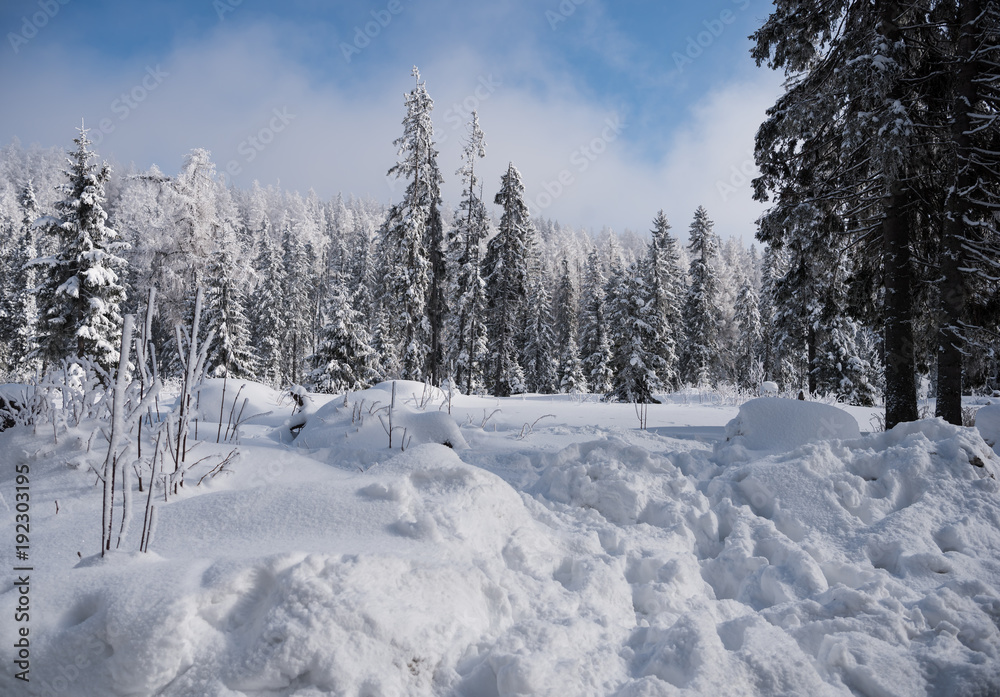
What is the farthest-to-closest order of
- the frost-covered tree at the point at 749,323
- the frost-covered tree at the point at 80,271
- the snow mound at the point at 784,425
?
1. the frost-covered tree at the point at 749,323
2. the frost-covered tree at the point at 80,271
3. the snow mound at the point at 784,425

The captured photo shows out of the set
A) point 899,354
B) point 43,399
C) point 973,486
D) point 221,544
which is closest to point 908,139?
point 899,354

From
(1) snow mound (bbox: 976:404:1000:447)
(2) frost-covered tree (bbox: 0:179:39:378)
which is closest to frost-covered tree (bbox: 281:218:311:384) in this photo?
(2) frost-covered tree (bbox: 0:179:39:378)

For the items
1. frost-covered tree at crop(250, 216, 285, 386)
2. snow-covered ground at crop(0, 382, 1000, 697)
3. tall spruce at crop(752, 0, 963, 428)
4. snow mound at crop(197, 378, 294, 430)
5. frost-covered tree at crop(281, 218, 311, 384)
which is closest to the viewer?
snow-covered ground at crop(0, 382, 1000, 697)

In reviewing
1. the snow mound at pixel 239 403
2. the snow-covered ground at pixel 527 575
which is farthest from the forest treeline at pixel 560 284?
the snow mound at pixel 239 403

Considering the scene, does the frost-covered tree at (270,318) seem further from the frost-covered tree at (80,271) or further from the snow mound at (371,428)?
the snow mound at (371,428)

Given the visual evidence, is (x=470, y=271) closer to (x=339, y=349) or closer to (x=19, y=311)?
(x=339, y=349)

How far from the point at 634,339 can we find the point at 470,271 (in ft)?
28.4

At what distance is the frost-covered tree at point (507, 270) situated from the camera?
2392cm

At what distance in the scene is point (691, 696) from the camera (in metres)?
2.01

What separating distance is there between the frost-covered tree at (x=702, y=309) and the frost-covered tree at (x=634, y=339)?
7.00m

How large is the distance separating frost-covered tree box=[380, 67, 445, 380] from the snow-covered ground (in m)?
17.1

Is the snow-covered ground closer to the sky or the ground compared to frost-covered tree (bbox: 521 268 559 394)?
closer to the ground

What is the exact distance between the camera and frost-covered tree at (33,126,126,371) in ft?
59.3

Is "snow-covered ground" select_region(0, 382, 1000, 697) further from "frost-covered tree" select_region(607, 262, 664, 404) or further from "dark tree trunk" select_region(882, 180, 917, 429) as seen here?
"frost-covered tree" select_region(607, 262, 664, 404)
